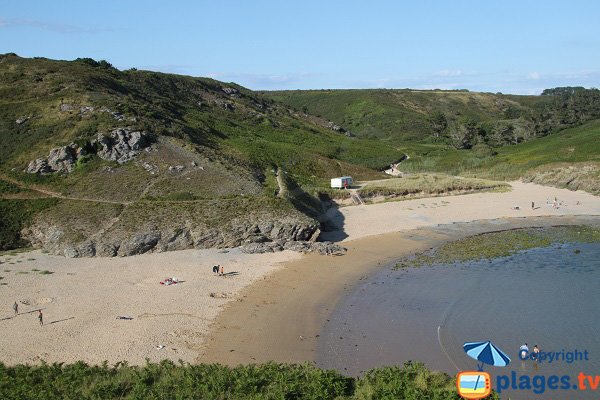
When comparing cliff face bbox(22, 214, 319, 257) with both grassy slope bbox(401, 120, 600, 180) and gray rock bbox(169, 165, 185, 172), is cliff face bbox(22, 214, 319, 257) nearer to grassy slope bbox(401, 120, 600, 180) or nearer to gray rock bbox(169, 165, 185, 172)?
gray rock bbox(169, 165, 185, 172)

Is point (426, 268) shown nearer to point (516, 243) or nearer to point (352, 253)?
point (352, 253)

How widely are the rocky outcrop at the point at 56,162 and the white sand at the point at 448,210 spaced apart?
29.3 metres

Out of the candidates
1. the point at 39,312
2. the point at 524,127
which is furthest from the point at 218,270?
the point at 524,127

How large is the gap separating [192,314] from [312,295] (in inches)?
319

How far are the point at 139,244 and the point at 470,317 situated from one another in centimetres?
2758

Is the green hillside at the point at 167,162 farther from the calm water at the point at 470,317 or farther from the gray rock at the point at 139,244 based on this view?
the calm water at the point at 470,317

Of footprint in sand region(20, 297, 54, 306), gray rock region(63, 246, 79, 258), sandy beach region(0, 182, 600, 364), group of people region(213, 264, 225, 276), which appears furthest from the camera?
gray rock region(63, 246, 79, 258)

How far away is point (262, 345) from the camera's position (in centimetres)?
2738

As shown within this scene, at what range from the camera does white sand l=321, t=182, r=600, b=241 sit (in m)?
56.4

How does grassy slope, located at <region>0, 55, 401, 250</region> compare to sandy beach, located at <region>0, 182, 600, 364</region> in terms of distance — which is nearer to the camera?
sandy beach, located at <region>0, 182, 600, 364</region>

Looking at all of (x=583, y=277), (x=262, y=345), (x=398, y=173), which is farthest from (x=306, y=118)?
(x=262, y=345)

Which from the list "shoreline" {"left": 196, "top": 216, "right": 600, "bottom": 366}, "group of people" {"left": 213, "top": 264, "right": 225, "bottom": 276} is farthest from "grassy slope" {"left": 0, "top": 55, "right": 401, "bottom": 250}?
"shoreline" {"left": 196, "top": 216, "right": 600, "bottom": 366}

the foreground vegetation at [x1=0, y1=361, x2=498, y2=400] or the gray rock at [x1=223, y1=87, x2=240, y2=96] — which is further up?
the gray rock at [x1=223, y1=87, x2=240, y2=96]

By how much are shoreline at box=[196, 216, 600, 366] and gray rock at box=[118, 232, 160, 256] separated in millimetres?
12226
